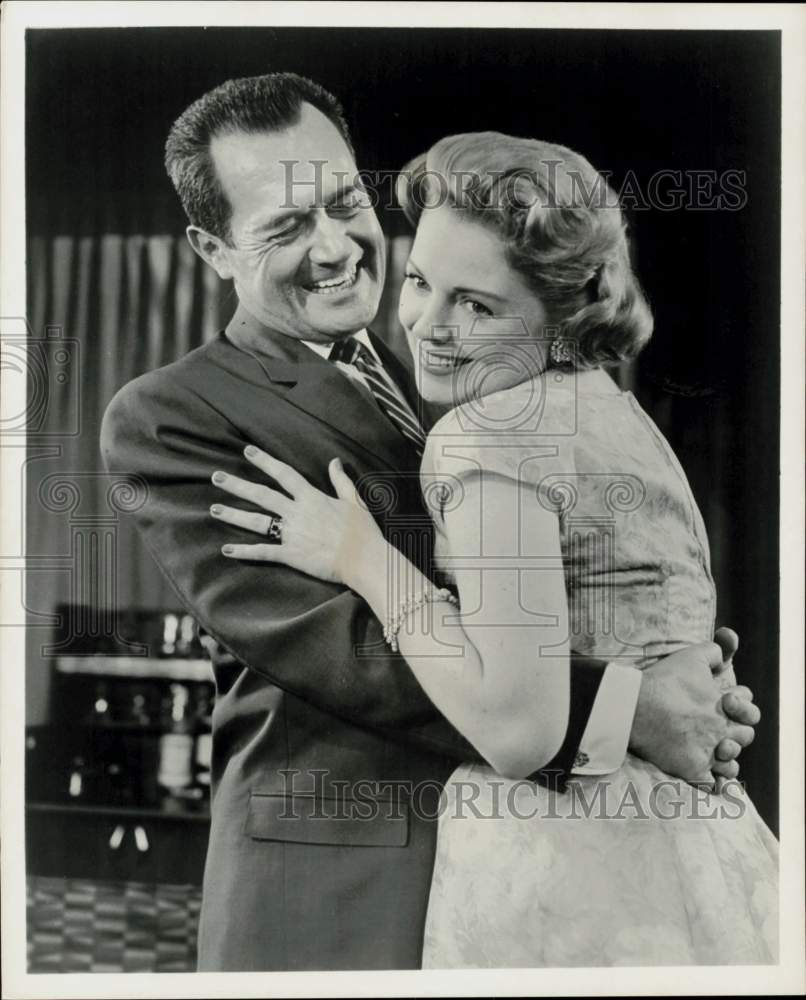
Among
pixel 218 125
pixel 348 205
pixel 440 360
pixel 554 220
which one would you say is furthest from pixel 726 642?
pixel 218 125

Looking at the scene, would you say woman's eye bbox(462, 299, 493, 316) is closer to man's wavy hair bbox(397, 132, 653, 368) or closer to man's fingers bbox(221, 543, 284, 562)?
man's wavy hair bbox(397, 132, 653, 368)

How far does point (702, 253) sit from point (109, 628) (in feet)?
6.38

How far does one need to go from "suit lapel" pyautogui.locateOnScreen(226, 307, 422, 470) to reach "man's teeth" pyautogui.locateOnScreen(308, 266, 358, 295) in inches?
6.0

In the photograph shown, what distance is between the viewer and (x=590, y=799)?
113 inches

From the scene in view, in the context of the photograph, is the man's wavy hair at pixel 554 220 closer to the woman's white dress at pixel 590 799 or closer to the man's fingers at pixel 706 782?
the woman's white dress at pixel 590 799

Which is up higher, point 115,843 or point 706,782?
point 706,782

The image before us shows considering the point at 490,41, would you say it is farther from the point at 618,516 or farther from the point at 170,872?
the point at 170,872

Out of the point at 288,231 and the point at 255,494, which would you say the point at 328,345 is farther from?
the point at 255,494

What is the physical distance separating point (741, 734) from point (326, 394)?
1475mm

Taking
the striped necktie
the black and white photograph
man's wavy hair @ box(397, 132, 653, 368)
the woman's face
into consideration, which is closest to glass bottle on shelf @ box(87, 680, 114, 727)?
the black and white photograph

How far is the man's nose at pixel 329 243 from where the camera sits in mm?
2906

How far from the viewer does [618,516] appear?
2908 mm

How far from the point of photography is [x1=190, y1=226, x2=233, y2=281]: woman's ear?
115 inches

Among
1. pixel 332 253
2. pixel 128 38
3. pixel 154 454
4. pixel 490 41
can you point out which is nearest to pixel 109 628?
pixel 154 454
